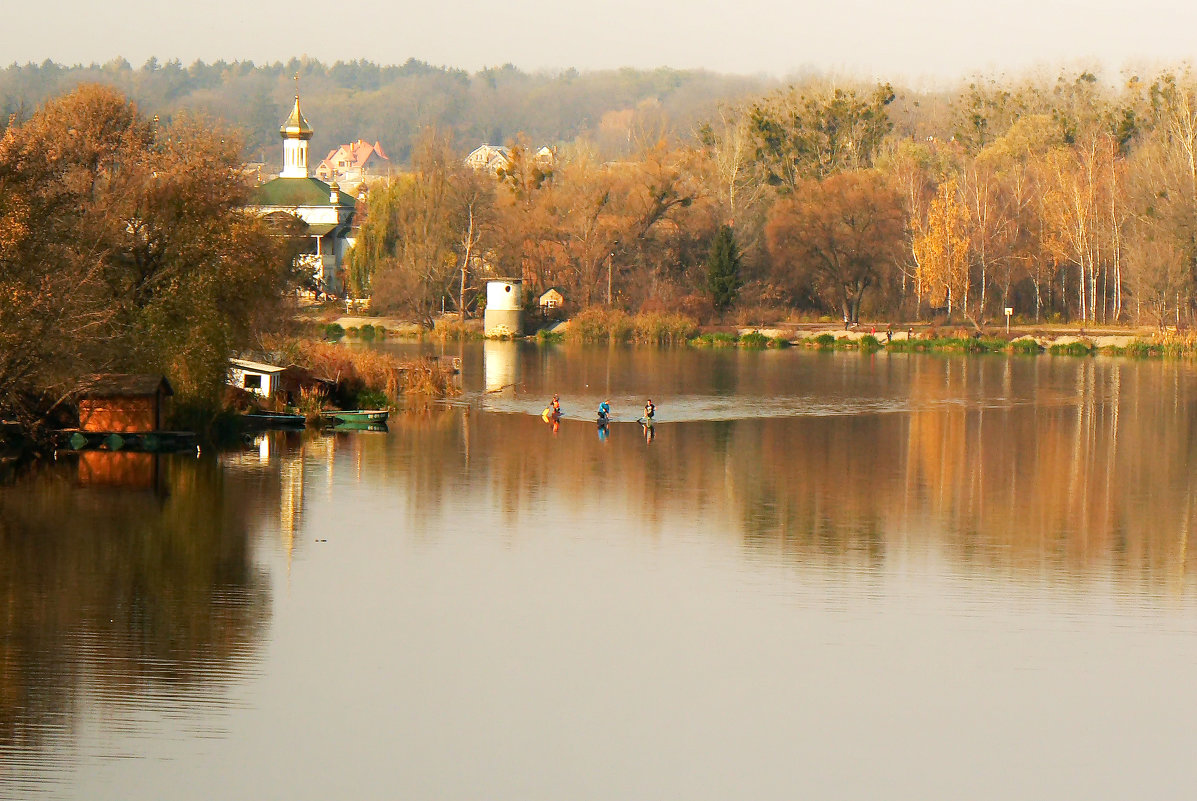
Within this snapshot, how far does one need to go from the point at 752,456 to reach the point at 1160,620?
1562 cm

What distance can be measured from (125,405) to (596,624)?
1546 cm

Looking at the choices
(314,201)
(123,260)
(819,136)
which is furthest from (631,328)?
(123,260)

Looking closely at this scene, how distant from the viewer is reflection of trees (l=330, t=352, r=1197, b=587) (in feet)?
80.8

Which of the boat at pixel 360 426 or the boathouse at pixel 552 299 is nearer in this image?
the boat at pixel 360 426

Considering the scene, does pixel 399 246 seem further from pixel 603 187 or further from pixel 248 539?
pixel 248 539

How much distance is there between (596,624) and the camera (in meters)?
19.0

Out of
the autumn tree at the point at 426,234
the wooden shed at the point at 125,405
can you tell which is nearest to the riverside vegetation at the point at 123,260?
the wooden shed at the point at 125,405

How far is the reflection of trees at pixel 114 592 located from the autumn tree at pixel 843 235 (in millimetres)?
56448

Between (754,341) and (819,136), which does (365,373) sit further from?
(819,136)

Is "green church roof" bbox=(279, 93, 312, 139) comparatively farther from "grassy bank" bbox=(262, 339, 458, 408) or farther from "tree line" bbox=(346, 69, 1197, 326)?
"grassy bank" bbox=(262, 339, 458, 408)

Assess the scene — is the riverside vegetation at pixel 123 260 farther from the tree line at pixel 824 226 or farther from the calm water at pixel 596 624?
the tree line at pixel 824 226

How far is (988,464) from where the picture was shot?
1332 inches

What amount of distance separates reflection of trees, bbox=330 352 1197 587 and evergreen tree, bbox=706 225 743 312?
33.4 m

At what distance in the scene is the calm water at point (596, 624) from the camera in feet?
46.1
